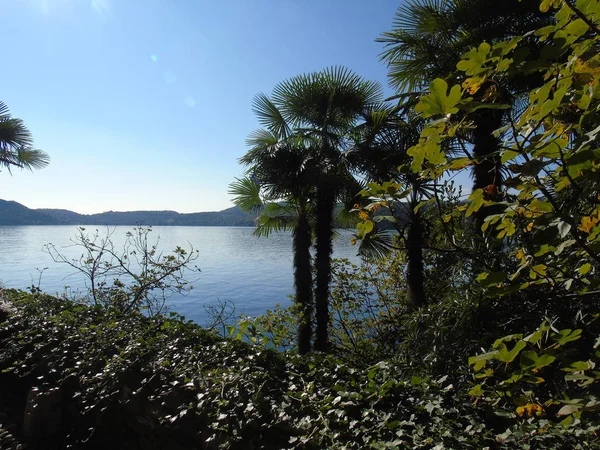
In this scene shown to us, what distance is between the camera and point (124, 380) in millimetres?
3066

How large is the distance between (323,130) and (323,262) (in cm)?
286

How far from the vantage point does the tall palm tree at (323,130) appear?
7.59 metres

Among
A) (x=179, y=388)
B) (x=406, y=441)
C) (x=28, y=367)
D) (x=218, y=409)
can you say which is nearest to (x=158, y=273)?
(x=28, y=367)

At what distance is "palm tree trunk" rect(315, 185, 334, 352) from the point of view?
25.2ft

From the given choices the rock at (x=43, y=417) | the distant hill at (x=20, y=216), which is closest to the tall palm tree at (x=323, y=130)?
the rock at (x=43, y=417)

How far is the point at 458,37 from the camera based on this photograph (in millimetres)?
5543

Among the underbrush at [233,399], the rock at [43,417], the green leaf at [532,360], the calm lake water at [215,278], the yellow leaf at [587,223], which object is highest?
the yellow leaf at [587,223]

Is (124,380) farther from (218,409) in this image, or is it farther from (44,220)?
(44,220)

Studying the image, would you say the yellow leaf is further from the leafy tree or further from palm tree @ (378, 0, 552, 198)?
the leafy tree

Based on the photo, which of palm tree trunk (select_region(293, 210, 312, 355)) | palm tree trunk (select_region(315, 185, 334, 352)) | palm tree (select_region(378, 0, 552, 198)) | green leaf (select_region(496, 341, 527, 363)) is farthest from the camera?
palm tree trunk (select_region(293, 210, 312, 355))

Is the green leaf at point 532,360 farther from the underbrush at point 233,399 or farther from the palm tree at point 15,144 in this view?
the palm tree at point 15,144

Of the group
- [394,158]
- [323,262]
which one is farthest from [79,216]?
[394,158]

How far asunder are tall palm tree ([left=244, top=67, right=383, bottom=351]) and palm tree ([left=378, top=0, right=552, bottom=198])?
1.72 m

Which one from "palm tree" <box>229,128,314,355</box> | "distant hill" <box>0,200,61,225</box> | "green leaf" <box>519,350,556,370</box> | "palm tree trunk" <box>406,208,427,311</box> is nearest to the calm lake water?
"palm tree" <box>229,128,314,355</box>
